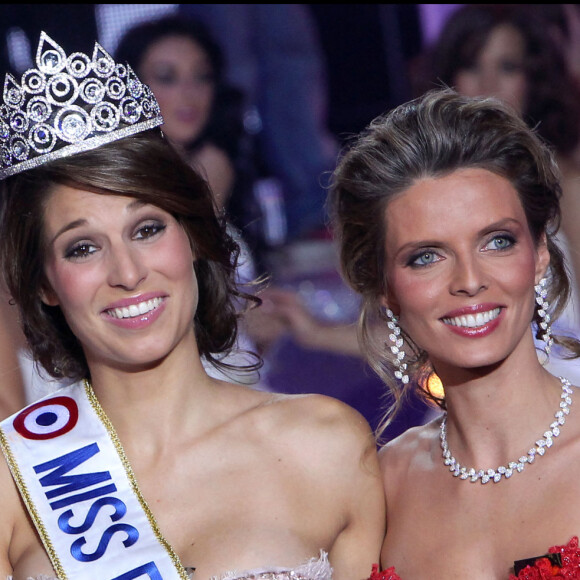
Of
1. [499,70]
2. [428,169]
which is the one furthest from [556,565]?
[499,70]

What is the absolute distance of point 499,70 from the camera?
15.6 ft

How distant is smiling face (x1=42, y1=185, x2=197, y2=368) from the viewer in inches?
94.4

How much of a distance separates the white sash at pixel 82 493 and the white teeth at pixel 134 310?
0.30 metres

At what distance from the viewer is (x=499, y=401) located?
236 centimetres

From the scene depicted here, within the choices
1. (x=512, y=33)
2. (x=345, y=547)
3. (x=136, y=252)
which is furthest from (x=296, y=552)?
(x=512, y=33)

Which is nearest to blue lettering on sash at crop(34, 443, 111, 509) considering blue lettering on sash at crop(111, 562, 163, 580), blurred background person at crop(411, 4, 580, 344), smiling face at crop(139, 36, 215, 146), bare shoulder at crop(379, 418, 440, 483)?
blue lettering on sash at crop(111, 562, 163, 580)

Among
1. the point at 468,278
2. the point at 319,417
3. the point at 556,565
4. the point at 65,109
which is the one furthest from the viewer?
the point at 319,417

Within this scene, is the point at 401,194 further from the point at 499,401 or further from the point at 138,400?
the point at 138,400

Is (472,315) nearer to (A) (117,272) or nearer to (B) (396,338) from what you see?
(B) (396,338)

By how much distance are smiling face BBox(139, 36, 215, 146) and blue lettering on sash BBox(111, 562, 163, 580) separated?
257cm

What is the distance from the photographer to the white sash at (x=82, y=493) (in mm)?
2402

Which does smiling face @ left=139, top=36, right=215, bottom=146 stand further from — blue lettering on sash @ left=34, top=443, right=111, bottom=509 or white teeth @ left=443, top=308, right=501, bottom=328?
white teeth @ left=443, top=308, right=501, bottom=328

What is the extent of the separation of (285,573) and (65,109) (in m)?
1.09

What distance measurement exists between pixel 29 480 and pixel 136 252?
55 centimetres
